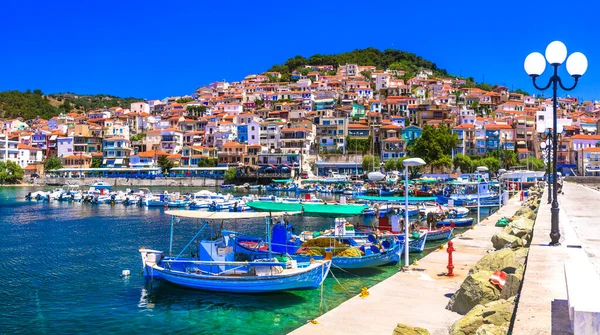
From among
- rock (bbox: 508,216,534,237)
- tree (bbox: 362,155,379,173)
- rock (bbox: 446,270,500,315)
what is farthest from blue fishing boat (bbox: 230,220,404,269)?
tree (bbox: 362,155,379,173)

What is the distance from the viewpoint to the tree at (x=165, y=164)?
93.1 metres

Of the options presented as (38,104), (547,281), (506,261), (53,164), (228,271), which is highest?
(38,104)

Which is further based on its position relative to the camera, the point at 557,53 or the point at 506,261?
the point at 506,261

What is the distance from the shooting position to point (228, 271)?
48.8 feet

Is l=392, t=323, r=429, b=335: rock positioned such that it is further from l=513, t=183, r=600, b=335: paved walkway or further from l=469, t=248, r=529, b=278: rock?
l=469, t=248, r=529, b=278: rock

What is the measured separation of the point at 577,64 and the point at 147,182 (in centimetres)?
8573

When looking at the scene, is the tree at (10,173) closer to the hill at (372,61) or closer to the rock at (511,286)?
the hill at (372,61)

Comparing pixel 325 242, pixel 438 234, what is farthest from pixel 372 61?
pixel 325 242

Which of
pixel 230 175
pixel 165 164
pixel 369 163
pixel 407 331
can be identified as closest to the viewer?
pixel 407 331

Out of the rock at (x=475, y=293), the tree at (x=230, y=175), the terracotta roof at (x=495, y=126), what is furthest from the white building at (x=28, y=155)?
the rock at (x=475, y=293)

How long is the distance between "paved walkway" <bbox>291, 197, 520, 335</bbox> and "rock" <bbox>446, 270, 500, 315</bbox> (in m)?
0.27

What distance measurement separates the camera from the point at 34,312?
45.0ft

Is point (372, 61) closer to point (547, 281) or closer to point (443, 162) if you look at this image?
point (443, 162)

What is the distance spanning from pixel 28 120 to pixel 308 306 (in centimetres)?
15729
